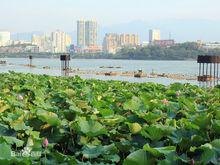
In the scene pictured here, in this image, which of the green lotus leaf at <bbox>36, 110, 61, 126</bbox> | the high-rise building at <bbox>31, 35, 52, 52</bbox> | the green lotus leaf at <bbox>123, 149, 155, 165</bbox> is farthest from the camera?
the high-rise building at <bbox>31, 35, 52, 52</bbox>

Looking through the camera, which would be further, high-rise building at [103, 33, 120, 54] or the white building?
high-rise building at [103, 33, 120, 54]

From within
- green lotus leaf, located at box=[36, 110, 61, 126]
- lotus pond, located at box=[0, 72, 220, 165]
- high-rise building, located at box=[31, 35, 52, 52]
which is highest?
high-rise building, located at box=[31, 35, 52, 52]

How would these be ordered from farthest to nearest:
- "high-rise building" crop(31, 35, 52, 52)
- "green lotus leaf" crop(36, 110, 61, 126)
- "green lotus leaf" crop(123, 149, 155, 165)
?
"high-rise building" crop(31, 35, 52, 52) < "green lotus leaf" crop(36, 110, 61, 126) < "green lotus leaf" crop(123, 149, 155, 165)

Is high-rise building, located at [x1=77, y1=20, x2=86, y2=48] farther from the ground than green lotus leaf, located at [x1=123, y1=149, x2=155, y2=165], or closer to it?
farther from the ground

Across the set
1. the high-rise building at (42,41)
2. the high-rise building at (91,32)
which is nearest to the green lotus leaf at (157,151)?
the high-rise building at (42,41)

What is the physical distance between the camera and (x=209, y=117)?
106 inches

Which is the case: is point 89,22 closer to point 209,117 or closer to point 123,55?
point 123,55

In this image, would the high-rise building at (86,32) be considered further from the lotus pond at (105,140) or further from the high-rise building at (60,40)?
the lotus pond at (105,140)

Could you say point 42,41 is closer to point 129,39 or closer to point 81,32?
point 81,32

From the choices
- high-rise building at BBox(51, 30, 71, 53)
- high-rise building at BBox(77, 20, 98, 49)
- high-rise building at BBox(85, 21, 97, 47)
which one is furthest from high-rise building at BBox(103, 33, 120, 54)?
high-rise building at BBox(51, 30, 71, 53)

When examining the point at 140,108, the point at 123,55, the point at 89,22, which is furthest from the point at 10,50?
the point at 140,108

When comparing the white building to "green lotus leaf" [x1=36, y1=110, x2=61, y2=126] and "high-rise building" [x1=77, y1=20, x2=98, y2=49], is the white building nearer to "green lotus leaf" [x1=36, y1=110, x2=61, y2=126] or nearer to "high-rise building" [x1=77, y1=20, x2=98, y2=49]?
"high-rise building" [x1=77, y1=20, x2=98, y2=49]

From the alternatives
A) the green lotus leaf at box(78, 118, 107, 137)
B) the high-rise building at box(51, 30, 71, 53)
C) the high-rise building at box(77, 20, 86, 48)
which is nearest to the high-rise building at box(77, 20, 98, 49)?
the high-rise building at box(77, 20, 86, 48)

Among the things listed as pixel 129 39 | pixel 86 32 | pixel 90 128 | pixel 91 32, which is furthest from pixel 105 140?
pixel 91 32
